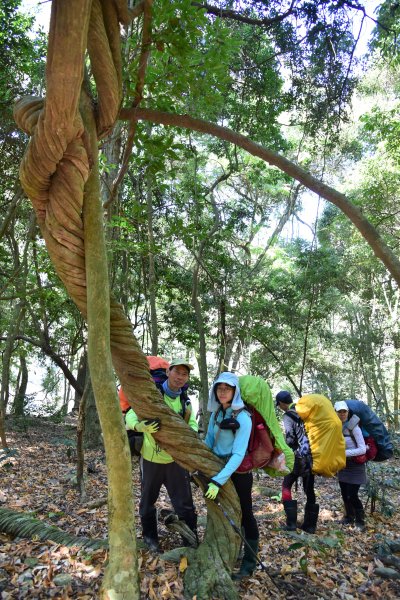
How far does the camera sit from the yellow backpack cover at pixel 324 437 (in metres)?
5.28

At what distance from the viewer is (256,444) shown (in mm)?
4043

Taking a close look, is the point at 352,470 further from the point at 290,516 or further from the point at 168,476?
the point at 168,476

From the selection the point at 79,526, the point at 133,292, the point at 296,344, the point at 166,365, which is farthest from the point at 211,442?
the point at 296,344

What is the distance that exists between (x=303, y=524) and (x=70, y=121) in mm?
5301

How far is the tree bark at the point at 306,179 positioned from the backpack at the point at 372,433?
292cm

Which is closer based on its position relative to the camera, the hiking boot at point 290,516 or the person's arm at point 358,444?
the hiking boot at point 290,516

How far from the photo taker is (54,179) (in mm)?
2514

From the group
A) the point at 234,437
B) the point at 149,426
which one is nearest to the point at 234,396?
the point at 234,437

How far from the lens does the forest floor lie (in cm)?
319

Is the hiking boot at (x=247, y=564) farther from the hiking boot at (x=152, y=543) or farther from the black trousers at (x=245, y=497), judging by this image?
the hiking boot at (x=152, y=543)

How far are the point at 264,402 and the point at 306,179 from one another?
2047mm

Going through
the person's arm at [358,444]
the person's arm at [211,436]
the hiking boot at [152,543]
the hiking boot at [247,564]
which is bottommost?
the hiking boot at [247,564]

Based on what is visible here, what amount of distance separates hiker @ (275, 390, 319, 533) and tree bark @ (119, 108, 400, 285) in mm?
2690

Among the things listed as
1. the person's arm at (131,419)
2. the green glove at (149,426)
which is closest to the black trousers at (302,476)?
the person's arm at (131,419)
